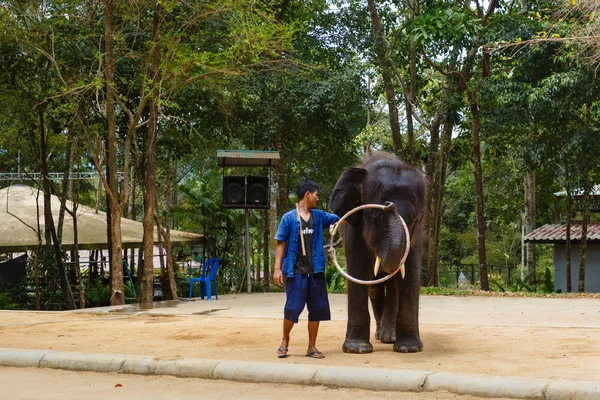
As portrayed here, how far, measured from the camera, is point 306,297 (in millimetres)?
7895

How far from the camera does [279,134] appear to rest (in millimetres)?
21688

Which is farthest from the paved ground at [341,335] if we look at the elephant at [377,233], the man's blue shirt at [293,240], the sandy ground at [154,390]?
the man's blue shirt at [293,240]

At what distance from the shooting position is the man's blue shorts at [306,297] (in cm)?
782

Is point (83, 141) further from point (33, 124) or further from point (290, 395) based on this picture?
point (290, 395)

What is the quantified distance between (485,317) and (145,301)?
7008 millimetres

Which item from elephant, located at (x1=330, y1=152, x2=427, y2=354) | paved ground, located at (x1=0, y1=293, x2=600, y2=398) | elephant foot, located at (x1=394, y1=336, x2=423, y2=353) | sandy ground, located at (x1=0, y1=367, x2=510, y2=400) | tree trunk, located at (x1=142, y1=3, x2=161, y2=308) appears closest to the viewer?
sandy ground, located at (x1=0, y1=367, x2=510, y2=400)

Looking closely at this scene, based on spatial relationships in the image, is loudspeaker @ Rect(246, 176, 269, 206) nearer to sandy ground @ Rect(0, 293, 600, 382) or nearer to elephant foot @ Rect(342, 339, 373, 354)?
sandy ground @ Rect(0, 293, 600, 382)

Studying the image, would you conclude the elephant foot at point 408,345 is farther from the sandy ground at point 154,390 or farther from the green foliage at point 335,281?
the green foliage at point 335,281

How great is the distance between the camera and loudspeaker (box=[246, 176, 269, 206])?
17766mm

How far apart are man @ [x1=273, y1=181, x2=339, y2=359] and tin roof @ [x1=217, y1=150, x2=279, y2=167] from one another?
30.9ft

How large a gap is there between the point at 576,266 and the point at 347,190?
2284cm

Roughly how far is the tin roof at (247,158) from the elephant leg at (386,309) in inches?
338

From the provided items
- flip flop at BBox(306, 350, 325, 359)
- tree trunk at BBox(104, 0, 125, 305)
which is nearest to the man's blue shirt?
flip flop at BBox(306, 350, 325, 359)

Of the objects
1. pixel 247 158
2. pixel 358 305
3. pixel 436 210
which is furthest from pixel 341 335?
pixel 436 210
